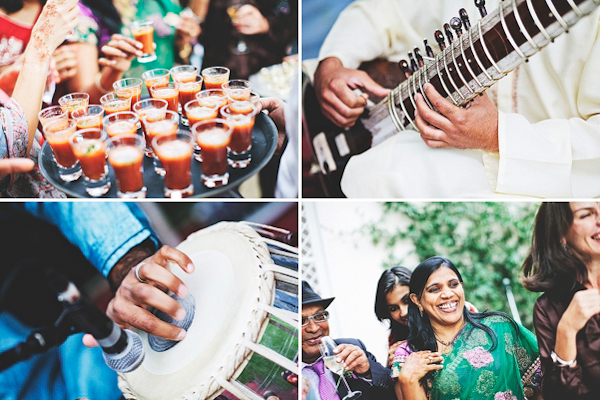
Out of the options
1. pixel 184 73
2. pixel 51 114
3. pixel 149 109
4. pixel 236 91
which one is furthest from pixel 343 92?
pixel 51 114

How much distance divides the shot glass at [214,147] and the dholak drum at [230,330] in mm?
316

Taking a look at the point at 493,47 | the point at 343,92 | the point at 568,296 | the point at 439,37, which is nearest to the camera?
the point at 493,47

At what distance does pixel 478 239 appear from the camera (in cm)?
187

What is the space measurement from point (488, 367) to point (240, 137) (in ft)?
4.00

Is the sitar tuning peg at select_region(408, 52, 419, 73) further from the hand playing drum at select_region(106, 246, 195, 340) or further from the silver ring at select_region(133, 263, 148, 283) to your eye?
the silver ring at select_region(133, 263, 148, 283)

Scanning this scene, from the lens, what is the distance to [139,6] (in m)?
1.86

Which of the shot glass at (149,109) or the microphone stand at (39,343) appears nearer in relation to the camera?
the shot glass at (149,109)

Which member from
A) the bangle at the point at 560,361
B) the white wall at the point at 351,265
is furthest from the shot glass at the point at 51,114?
the bangle at the point at 560,361

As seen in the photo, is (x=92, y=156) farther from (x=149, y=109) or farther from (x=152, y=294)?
(x=152, y=294)

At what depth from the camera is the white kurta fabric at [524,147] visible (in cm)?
165

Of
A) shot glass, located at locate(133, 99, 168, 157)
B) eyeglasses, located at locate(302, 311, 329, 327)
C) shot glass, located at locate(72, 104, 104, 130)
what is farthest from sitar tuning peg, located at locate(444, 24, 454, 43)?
shot glass, located at locate(72, 104, 104, 130)

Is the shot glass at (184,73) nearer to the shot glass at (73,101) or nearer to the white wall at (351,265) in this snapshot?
the shot glass at (73,101)

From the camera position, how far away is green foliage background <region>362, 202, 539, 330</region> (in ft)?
6.04

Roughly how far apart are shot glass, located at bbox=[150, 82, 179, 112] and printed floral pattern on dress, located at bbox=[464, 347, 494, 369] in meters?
1.37
